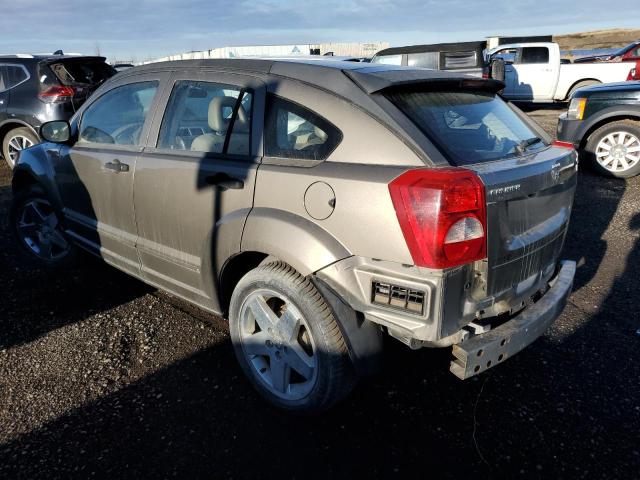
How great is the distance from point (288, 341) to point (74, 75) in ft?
24.2

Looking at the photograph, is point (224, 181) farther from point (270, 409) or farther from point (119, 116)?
point (119, 116)

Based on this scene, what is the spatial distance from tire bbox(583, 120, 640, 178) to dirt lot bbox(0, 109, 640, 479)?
394 centimetres

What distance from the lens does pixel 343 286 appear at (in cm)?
221

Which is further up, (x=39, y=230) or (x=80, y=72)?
(x=80, y=72)

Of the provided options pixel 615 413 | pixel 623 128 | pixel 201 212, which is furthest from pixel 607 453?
pixel 623 128

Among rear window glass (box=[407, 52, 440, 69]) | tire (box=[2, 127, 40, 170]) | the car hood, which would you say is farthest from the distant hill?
tire (box=[2, 127, 40, 170])

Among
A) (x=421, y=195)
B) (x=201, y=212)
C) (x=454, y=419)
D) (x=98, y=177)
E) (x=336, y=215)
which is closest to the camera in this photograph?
(x=421, y=195)

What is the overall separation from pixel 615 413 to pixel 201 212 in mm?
2462

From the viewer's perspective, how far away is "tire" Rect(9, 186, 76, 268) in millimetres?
4457

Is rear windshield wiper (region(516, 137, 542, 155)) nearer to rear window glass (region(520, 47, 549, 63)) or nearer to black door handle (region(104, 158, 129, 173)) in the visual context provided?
black door handle (region(104, 158, 129, 173))

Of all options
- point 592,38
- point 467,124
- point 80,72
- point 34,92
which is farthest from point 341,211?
point 592,38

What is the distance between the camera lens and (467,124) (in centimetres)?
250

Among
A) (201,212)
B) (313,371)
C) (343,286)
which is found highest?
(201,212)

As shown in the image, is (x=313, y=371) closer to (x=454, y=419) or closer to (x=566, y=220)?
(x=454, y=419)
